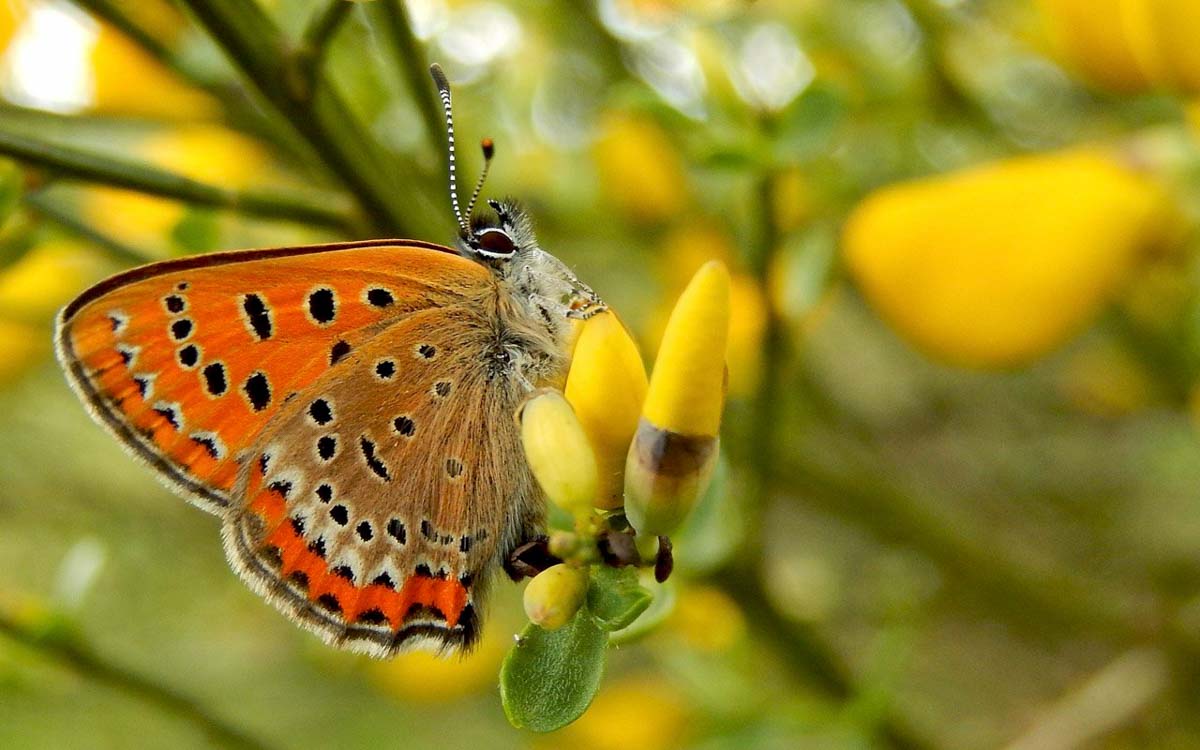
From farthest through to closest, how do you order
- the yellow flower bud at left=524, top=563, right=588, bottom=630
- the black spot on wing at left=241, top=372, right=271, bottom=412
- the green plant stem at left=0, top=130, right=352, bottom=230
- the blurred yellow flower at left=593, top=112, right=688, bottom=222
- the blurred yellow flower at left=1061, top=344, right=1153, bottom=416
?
the blurred yellow flower at left=1061, top=344, right=1153, bottom=416
the blurred yellow flower at left=593, top=112, right=688, bottom=222
the black spot on wing at left=241, top=372, right=271, bottom=412
the green plant stem at left=0, top=130, right=352, bottom=230
the yellow flower bud at left=524, top=563, right=588, bottom=630

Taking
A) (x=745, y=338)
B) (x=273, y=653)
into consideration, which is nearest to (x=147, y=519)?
(x=273, y=653)

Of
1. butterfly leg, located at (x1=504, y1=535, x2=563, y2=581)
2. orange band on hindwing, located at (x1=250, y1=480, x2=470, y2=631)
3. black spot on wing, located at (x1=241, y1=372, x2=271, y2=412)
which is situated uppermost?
black spot on wing, located at (x1=241, y1=372, x2=271, y2=412)

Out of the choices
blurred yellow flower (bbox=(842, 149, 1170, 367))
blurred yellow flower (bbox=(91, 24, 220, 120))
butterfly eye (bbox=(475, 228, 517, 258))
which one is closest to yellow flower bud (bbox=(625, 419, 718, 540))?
butterfly eye (bbox=(475, 228, 517, 258))

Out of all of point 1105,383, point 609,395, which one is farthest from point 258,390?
point 1105,383

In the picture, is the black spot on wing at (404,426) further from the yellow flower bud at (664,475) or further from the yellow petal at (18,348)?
the yellow petal at (18,348)

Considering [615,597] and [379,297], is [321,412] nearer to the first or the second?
[379,297]

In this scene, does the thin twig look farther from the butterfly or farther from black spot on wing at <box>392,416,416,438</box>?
black spot on wing at <box>392,416,416,438</box>
